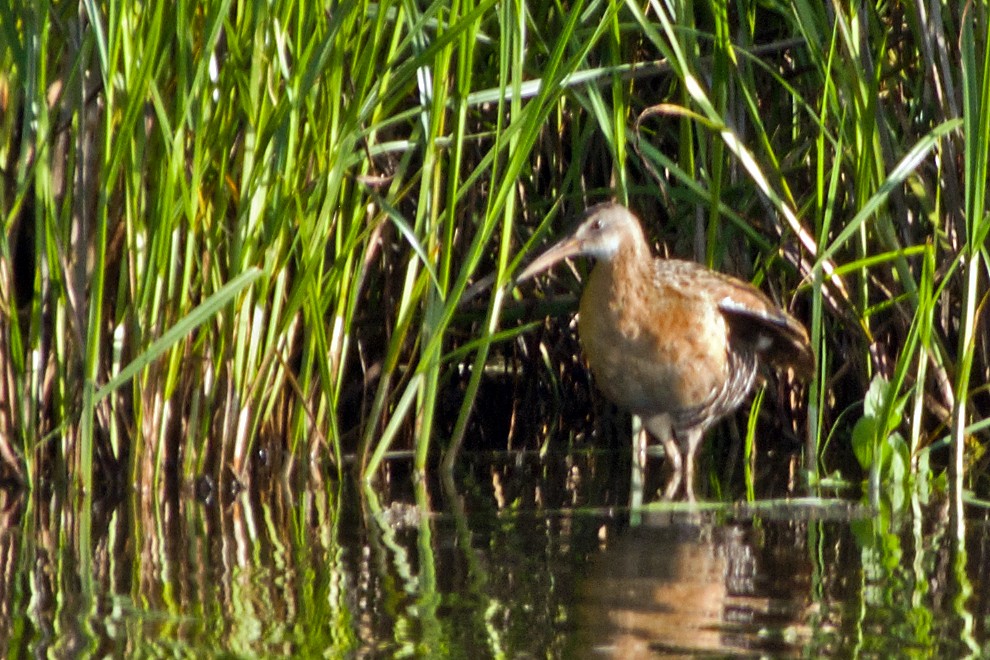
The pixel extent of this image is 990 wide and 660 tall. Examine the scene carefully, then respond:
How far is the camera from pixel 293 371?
15.2 feet

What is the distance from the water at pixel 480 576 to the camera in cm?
278

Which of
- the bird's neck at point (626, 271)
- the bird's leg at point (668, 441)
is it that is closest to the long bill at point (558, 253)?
the bird's neck at point (626, 271)

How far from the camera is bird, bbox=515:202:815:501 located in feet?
15.5

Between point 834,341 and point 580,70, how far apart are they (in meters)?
1.24

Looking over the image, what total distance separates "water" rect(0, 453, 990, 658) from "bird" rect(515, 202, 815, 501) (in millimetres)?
474

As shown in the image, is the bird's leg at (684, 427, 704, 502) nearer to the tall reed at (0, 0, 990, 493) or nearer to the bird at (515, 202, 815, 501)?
the bird at (515, 202, 815, 501)

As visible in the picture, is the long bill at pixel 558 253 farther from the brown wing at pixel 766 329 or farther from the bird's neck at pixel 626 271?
the brown wing at pixel 766 329

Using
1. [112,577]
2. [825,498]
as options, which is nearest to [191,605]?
[112,577]

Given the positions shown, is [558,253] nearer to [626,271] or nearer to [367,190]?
[626,271]

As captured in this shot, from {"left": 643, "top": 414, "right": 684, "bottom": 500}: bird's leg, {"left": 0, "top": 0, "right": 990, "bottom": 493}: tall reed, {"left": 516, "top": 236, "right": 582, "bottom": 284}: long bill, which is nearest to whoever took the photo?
{"left": 0, "top": 0, "right": 990, "bottom": 493}: tall reed

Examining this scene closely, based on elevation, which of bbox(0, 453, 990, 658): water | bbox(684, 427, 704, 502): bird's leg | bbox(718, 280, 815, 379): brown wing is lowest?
bbox(0, 453, 990, 658): water

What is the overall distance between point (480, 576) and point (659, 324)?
168 centimetres

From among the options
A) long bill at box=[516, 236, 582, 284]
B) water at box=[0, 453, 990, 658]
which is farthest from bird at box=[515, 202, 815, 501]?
water at box=[0, 453, 990, 658]

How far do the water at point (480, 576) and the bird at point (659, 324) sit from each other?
0.47 m
